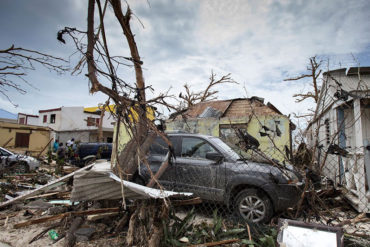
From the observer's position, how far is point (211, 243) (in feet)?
9.52

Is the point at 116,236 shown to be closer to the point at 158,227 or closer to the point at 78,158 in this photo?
the point at 158,227

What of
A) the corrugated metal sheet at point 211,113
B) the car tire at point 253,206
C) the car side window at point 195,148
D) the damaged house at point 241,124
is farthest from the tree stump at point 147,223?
the corrugated metal sheet at point 211,113

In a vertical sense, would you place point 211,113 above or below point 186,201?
above

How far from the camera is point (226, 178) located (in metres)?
4.59

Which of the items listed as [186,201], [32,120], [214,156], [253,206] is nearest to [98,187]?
[186,201]

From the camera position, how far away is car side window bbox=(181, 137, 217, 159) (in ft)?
16.8

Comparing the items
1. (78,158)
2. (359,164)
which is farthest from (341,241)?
(78,158)

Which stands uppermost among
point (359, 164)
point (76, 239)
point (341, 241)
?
point (359, 164)

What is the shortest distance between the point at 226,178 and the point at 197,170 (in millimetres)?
660

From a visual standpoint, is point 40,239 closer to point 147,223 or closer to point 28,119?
point 147,223

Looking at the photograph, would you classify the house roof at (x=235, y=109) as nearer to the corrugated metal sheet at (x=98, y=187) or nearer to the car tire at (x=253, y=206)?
the car tire at (x=253, y=206)

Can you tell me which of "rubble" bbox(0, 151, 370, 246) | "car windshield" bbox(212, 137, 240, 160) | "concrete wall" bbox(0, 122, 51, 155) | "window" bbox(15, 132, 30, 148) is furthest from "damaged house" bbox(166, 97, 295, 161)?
"window" bbox(15, 132, 30, 148)

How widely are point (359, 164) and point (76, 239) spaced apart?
20.9 feet

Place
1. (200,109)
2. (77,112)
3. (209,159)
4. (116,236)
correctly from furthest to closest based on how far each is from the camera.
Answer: (77,112)
(200,109)
(209,159)
(116,236)
